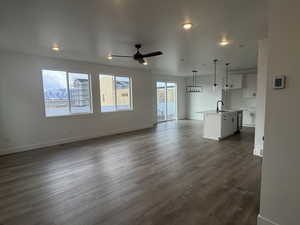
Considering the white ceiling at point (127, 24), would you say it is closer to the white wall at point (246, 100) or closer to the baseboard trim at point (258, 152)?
the baseboard trim at point (258, 152)

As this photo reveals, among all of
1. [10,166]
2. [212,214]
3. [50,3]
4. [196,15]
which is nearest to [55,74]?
[10,166]

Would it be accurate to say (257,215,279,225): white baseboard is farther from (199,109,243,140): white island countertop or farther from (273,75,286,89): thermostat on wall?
(199,109,243,140): white island countertop

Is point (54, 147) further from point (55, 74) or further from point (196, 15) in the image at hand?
point (196, 15)

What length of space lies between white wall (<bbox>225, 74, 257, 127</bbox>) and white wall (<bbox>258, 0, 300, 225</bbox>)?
23.8 feet

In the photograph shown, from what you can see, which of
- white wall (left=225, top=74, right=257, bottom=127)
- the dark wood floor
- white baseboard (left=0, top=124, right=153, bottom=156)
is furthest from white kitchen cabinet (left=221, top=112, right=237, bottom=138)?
white baseboard (left=0, top=124, right=153, bottom=156)

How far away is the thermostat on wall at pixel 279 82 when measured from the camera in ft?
5.11

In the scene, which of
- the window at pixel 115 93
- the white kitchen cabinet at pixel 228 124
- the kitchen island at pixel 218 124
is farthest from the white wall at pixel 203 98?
the window at pixel 115 93

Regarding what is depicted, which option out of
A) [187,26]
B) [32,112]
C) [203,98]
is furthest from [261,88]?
[203,98]

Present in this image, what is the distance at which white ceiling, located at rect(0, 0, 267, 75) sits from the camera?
2279mm

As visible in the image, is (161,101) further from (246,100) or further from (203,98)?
(246,100)

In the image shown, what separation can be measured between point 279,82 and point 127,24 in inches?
93.6

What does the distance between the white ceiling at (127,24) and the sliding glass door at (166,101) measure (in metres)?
5.34

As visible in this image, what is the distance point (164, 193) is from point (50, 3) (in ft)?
9.96

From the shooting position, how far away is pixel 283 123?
1589 mm
